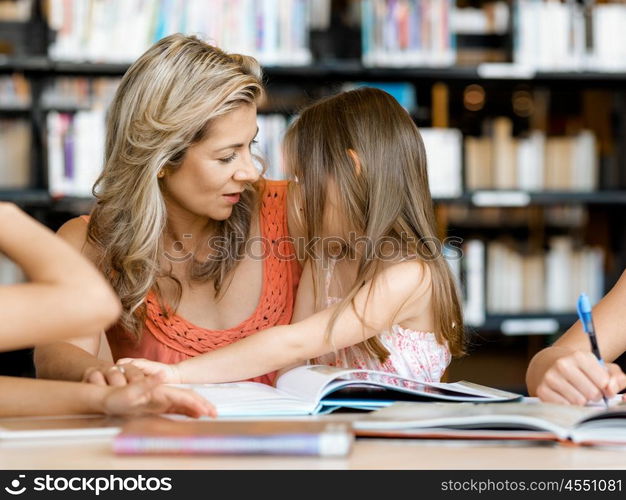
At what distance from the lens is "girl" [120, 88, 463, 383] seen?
5.23 feet

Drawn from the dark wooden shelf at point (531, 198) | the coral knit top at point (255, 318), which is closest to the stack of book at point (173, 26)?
the dark wooden shelf at point (531, 198)

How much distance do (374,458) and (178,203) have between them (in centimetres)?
104

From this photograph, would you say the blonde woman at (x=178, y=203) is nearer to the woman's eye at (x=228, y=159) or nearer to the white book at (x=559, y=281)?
the woman's eye at (x=228, y=159)

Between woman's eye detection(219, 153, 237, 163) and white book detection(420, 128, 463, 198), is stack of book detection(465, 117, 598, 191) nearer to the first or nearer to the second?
white book detection(420, 128, 463, 198)

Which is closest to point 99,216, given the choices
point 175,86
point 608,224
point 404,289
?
point 175,86

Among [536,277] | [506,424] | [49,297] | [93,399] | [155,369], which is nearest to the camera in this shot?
[49,297]

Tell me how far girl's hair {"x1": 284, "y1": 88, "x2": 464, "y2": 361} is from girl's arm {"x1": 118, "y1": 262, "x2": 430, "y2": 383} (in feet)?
0.22

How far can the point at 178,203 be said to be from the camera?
173 cm

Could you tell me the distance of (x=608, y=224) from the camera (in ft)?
11.6

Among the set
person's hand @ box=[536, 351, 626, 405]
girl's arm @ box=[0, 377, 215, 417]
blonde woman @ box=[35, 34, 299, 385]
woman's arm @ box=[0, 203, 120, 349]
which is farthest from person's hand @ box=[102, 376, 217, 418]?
blonde woman @ box=[35, 34, 299, 385]

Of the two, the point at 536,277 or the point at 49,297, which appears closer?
the point at 49,297

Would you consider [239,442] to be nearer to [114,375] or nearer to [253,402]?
[253,402]

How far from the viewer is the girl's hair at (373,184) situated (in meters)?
1.64

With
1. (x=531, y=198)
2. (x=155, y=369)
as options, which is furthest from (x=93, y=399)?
(x=531, y=198)
